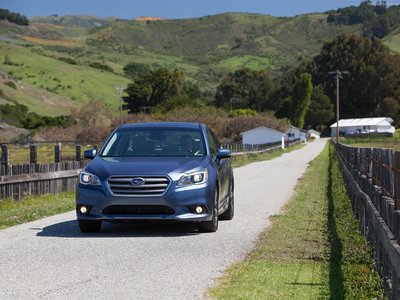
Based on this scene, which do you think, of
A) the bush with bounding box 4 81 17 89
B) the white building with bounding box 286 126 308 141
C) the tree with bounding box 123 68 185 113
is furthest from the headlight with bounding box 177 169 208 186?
the tree with bounding box 123 68 185 113

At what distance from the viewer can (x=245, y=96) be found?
171 m

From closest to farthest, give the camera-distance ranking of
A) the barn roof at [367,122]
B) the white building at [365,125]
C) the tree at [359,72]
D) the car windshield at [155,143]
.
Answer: the car windshield at [155,143] → the white building at [365,125] → the barn roof at [367,122] → the tree at [359,72]

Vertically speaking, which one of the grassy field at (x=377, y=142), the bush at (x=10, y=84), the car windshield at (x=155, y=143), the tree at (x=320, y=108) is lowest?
the grassy field at (x=377, y=142)

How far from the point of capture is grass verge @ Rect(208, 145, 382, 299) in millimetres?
7301

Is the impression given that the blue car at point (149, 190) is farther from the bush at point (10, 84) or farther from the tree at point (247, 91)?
the tree at point (247, 91)

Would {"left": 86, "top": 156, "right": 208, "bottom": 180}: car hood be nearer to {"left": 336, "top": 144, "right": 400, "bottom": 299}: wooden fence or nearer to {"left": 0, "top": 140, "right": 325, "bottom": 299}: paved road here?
{"left": 0, "top": 140, "right": 325, "bottom": 299}: paved road

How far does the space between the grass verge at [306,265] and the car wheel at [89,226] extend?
2640mm

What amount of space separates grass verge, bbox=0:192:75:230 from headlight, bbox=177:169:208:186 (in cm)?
359

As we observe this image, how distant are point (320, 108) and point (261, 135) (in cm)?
4965

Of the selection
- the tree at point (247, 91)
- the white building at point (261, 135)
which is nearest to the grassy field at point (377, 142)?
the white building at point (261, 135)

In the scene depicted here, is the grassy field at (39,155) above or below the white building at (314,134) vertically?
below

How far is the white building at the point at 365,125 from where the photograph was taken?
5802 inches

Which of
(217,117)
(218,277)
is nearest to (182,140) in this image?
(218,277)

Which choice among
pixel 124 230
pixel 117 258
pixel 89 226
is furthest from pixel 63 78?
pixel 117 258
